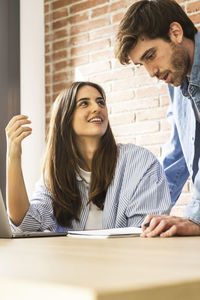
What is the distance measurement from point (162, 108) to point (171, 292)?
10.0 feet

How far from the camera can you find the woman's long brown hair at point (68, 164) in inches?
74.1

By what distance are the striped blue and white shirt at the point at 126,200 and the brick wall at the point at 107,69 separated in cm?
130

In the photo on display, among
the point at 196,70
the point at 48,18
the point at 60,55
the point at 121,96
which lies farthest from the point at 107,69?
the point at 196,70

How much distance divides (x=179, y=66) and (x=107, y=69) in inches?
66.2

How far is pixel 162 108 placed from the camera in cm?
331

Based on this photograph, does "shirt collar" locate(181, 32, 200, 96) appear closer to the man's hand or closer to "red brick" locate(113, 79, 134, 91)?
the man's hand

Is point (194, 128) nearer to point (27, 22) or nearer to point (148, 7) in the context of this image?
point (148, 7)

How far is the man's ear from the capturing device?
2.02m

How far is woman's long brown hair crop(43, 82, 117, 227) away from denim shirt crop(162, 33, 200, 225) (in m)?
0.28

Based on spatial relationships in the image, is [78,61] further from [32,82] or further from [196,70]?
[196,70]

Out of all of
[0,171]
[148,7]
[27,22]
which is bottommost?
[0,171]

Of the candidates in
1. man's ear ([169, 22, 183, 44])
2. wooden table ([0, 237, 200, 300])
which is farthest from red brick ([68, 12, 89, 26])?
wooden table ([0, 237, 200, 300])

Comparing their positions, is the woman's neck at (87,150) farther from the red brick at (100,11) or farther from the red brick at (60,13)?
the red brick at (60,13)

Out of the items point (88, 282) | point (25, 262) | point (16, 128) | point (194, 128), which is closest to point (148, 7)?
point (194, 128)
